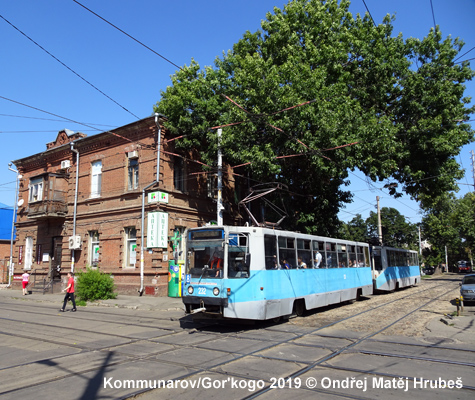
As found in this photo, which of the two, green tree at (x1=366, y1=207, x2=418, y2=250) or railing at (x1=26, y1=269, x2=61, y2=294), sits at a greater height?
green tree at (x1=366, y1=207, x2=418, y2=250)

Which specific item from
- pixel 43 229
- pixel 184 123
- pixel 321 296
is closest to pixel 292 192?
pixel 184 123

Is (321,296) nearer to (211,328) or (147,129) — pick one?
(211,328)

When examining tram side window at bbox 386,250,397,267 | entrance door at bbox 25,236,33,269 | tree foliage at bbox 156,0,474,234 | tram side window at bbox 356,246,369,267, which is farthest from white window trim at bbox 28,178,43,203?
tram side window at bbox 386,250,397,267

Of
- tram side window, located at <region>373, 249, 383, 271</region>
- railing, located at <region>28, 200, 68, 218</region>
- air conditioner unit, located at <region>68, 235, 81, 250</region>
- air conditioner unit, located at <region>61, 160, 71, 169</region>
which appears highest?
air conditioner unit, located at <region>61, 160, 71, 169</region>

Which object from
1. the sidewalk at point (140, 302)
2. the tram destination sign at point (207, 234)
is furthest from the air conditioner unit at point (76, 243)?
the tram destination sign at point (207, 234)

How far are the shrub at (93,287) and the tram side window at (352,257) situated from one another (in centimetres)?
1230

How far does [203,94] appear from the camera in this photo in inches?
828

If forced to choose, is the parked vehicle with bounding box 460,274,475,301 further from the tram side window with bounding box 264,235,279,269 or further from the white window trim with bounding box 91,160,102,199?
the white window trim with bounding box 91,160,102,199

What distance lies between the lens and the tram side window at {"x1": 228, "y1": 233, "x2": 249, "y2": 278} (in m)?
11.1

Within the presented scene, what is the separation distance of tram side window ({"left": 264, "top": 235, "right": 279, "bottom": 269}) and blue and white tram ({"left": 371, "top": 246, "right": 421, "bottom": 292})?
42.5 ft

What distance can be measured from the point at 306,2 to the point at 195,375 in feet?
69.6

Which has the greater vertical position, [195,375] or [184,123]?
[184,123]

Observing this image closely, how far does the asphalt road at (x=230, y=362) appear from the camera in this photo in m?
5.86

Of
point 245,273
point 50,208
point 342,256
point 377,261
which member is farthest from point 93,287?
point 377,261
